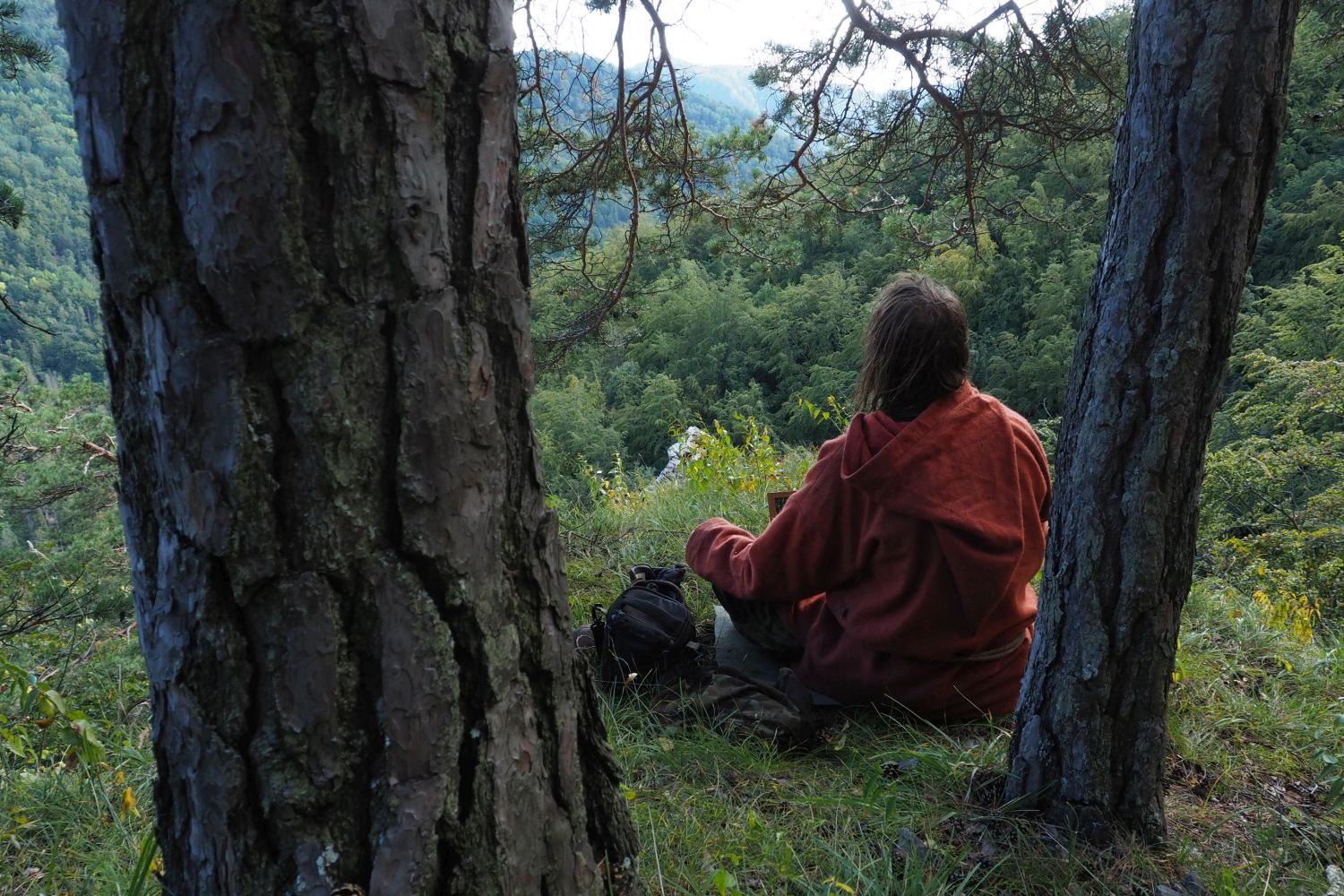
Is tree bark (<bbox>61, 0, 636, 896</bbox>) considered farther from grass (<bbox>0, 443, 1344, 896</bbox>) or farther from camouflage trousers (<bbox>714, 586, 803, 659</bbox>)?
camouflage trousers (<bbox>714, 586, 803, 659</bbox>)

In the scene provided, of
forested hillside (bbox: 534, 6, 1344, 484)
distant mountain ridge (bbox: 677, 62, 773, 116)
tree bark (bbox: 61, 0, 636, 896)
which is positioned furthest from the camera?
forested hillside (bbox: 534, 6, 1344, 484)

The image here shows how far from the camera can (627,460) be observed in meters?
32.0

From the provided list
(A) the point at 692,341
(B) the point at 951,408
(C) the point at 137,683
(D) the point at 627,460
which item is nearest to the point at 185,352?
(B) the point at 951,408

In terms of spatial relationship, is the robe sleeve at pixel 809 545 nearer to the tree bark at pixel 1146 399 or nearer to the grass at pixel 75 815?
the tree bark at pixel 1146 399

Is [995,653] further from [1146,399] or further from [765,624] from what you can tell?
[1146,399]

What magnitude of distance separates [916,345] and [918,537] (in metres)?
0.51

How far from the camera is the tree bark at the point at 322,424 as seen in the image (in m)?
0.75

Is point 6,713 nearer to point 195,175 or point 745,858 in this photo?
point 745,858

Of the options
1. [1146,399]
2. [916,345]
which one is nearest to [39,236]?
[916,345]

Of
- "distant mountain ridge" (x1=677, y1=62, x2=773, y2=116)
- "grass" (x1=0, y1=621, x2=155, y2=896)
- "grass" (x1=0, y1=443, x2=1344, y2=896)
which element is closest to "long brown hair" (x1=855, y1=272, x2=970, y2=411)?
"grass" (x1=0, y1=443, x2=1344, y2=896)

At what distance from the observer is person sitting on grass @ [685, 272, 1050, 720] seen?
2.06 m

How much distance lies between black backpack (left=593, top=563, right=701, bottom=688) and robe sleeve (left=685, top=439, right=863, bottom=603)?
26cm

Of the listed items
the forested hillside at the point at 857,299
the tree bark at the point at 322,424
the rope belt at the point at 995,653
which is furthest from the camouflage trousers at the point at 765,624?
the forested hillside at the point at 857,299

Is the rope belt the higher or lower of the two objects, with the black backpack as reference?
higher
